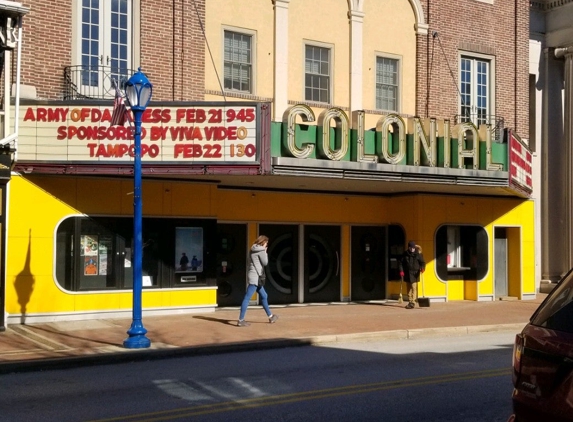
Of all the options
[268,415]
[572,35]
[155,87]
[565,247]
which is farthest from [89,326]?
[572,35]

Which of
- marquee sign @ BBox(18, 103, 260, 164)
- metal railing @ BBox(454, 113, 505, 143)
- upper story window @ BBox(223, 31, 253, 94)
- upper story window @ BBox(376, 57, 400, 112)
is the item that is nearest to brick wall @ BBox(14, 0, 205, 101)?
upper story window @ BBox(223, 31, 253, 94)

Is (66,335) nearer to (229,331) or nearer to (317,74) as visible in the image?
(229,331)

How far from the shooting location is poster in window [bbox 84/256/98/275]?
1756 cm

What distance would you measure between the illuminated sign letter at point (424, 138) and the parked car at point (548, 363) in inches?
543

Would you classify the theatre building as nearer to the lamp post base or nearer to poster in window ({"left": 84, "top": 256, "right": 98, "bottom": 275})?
poster in window ({"left": 84, "top": 256, "right": 98, "bottom": 275})

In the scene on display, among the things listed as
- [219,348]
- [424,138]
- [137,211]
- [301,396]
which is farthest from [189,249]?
[301,396]

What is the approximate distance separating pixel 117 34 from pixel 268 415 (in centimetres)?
1190

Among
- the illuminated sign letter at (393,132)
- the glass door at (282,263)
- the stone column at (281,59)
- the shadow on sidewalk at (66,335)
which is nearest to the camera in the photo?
the shadow on sidewalk at (66,335)

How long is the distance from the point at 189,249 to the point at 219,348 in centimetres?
557

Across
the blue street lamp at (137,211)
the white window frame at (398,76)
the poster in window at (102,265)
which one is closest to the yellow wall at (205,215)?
the poster in window at (102,265)

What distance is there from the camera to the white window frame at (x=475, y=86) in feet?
77.0

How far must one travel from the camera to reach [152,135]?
664 inches

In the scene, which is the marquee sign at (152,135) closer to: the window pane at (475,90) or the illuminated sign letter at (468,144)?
the illuminated sign letter at (468,144)

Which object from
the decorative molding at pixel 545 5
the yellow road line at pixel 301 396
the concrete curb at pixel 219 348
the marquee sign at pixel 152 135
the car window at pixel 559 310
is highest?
the decorative molding at pixel 545 5
